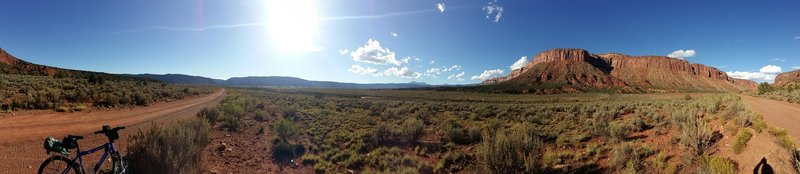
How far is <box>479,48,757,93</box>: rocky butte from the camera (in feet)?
452

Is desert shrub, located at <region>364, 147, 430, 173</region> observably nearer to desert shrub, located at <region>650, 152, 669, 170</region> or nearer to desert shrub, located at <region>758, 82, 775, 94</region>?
desert shrub, located at <region>650, 152, 669, 170</region>

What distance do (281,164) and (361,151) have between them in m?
3.06

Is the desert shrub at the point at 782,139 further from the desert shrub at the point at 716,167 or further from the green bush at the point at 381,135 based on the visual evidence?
the green bush at the point at 381,135

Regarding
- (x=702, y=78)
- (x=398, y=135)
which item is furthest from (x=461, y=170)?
(x=702, y=78)

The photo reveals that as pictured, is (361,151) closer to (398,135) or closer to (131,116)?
(398,135)

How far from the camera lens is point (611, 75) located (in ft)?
529

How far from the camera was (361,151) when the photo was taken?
40.0ft

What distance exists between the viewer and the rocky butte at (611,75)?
138 meters

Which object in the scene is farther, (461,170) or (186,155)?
(461,170)

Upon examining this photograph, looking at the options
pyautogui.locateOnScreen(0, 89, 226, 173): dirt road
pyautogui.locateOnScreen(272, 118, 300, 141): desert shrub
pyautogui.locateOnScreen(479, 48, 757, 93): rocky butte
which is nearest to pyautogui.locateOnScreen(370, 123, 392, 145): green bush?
pyautogui.locateOnScreen(272, 118, 300, 141): desert shrub

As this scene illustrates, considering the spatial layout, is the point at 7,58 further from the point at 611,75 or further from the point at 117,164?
the point at 611,75

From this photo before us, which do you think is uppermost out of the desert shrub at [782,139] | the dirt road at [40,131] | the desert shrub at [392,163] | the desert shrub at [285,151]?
the desert shrub at [782,139]

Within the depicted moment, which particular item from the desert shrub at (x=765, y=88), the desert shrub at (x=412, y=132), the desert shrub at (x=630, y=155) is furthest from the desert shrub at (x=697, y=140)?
the desert shrub at (x=765, y=88)

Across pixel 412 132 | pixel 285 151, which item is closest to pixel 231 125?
pixel 285 151
